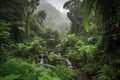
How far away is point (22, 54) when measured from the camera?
11.7 metres

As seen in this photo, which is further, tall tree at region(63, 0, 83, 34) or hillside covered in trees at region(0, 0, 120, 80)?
tall tree at region(63, 0, 83, 34)

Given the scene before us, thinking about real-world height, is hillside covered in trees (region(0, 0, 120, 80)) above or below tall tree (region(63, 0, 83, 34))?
below

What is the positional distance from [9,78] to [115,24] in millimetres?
5078

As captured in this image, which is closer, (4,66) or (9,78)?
(9,78)

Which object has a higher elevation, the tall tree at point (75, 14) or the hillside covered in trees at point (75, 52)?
the tall tree at point (75, 14)

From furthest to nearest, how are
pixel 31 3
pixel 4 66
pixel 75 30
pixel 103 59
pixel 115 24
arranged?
pixel 75 30, pixel 31 3, pixel 103 59, pixel 115 24, pixel 4 66

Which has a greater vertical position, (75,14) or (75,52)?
(75,14)

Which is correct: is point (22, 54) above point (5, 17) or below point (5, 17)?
below

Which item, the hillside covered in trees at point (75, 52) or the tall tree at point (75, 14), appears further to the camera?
the tall tree at point (75, 14)

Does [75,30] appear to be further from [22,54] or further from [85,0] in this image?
[85,0]

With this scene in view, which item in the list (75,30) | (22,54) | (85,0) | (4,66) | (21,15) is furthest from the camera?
(75,30)

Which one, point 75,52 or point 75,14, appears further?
point 75,14

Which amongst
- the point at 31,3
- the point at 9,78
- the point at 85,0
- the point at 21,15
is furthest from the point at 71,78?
the point at 31,3

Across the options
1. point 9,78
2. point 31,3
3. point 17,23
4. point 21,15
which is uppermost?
point 31,3
